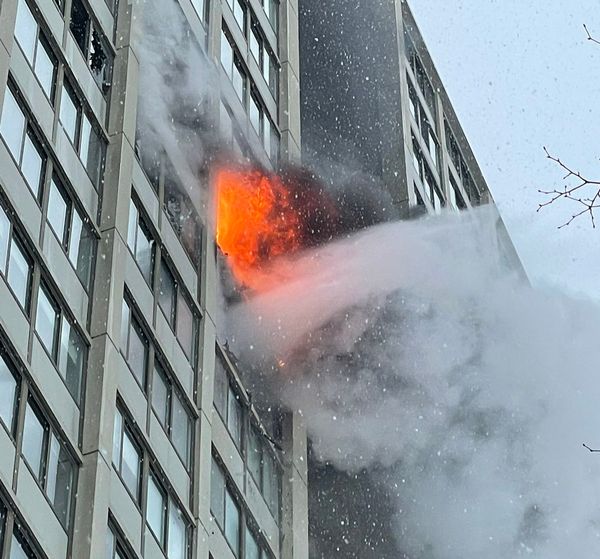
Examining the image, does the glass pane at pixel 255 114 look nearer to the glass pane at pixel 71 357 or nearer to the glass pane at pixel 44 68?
the glass pane at pixel 44 68

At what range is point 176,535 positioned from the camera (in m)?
20.1

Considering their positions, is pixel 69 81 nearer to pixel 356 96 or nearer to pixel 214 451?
pixel 214 451

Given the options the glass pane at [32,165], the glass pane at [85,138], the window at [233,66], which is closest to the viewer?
the glass pane at [32,165]

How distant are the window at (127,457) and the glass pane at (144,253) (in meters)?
2.74

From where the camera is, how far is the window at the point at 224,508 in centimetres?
2186

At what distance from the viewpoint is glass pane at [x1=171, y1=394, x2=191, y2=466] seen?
2105 cm

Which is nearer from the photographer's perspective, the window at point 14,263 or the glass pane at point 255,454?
the window at point 14,263

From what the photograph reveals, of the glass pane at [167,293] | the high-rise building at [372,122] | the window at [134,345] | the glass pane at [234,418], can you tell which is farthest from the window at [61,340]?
the high-rise building at [372,122]

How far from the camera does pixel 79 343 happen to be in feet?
62.4

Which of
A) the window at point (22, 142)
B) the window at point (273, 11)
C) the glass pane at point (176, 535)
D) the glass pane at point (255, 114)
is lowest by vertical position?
the glass pane at point (176, 535)

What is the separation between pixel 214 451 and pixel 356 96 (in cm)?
1673

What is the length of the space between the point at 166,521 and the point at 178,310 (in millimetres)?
3641

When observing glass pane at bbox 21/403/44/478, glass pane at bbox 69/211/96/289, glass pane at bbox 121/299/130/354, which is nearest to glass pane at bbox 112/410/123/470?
glass pane at bbox 121/299/130/354

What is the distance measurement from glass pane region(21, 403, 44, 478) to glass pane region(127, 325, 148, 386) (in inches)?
111
